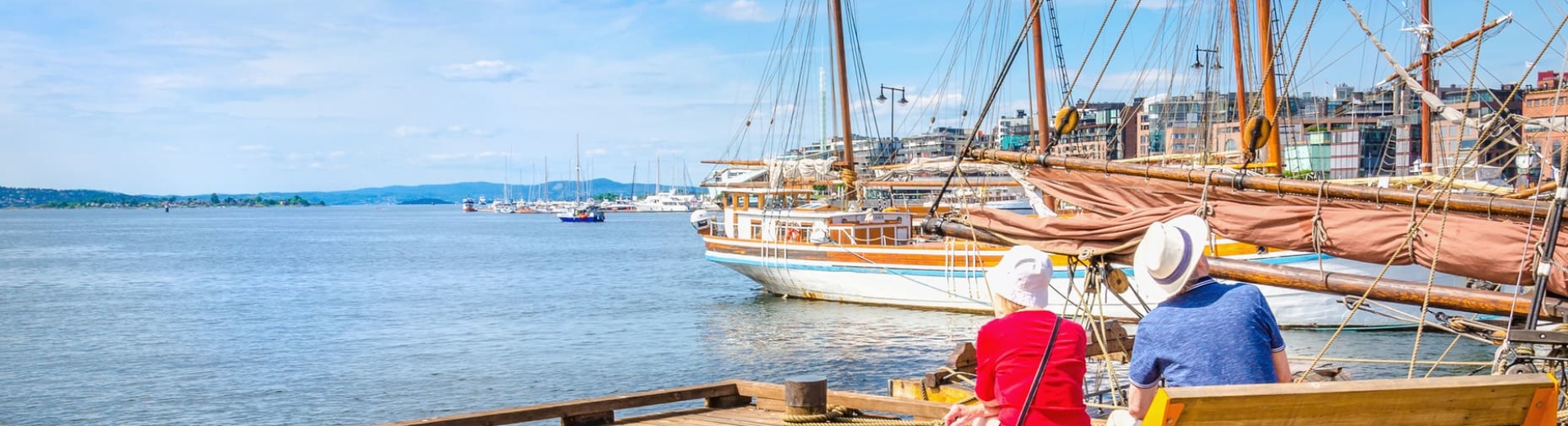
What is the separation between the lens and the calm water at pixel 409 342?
2267 centimetres

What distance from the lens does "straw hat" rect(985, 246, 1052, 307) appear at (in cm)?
527

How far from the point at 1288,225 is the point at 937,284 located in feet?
76.2

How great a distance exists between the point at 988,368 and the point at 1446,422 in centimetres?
167

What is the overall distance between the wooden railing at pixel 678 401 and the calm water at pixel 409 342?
11.1m

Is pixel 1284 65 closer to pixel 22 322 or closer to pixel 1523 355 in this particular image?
pixel 1523 355

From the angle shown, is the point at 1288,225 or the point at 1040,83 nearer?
the point at 1288,225

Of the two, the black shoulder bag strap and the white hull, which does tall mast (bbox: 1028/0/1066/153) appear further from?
the black shoulder bag strap

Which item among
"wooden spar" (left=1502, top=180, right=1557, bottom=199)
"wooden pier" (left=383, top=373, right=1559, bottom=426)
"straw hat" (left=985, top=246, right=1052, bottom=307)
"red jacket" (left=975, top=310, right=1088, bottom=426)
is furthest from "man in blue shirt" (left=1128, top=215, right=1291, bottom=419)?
"wooden spar" (left=1502, top=180, right=1557, bottom=199)

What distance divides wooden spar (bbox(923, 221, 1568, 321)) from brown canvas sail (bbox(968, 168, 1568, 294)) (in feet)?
0.47

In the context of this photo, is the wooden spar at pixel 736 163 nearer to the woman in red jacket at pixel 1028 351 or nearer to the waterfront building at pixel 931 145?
the waterfront building at pixel 931 145

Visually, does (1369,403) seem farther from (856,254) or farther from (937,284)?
(856,254)

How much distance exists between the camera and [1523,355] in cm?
810

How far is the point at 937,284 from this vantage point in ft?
108

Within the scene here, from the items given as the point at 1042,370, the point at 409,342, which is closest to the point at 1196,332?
the point at 1042,370
